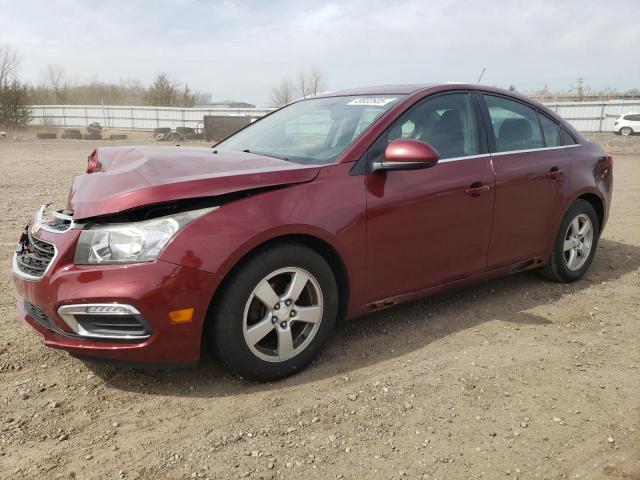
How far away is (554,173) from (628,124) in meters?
29.1

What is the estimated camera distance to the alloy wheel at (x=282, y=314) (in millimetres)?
2697

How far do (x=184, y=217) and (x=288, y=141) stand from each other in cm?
124

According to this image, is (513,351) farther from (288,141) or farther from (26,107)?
(26,107)

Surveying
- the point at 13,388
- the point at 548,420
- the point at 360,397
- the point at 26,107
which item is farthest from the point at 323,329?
the point at 26,107

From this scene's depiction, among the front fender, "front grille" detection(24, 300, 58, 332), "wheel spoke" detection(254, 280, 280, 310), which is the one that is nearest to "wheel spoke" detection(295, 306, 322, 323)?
"wheel spoke" detection(254, 280, 280, 310)

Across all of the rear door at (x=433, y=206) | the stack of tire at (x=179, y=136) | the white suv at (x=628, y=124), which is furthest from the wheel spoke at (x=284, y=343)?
the white suv at (x=628, y=124)

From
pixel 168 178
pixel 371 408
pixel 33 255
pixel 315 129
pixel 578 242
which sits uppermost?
pixel 315 129

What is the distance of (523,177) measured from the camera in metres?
3.86

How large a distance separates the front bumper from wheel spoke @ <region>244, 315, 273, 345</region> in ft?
0.82

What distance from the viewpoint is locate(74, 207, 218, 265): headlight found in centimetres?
244

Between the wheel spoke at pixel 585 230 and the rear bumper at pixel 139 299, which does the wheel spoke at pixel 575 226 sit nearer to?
the wheel spoke at pixel 585 230

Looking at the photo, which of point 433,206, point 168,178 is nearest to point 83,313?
point 168,178

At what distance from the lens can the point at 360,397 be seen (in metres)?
2.72

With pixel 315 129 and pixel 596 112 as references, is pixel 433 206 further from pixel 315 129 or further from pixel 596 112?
pixel 596 112
